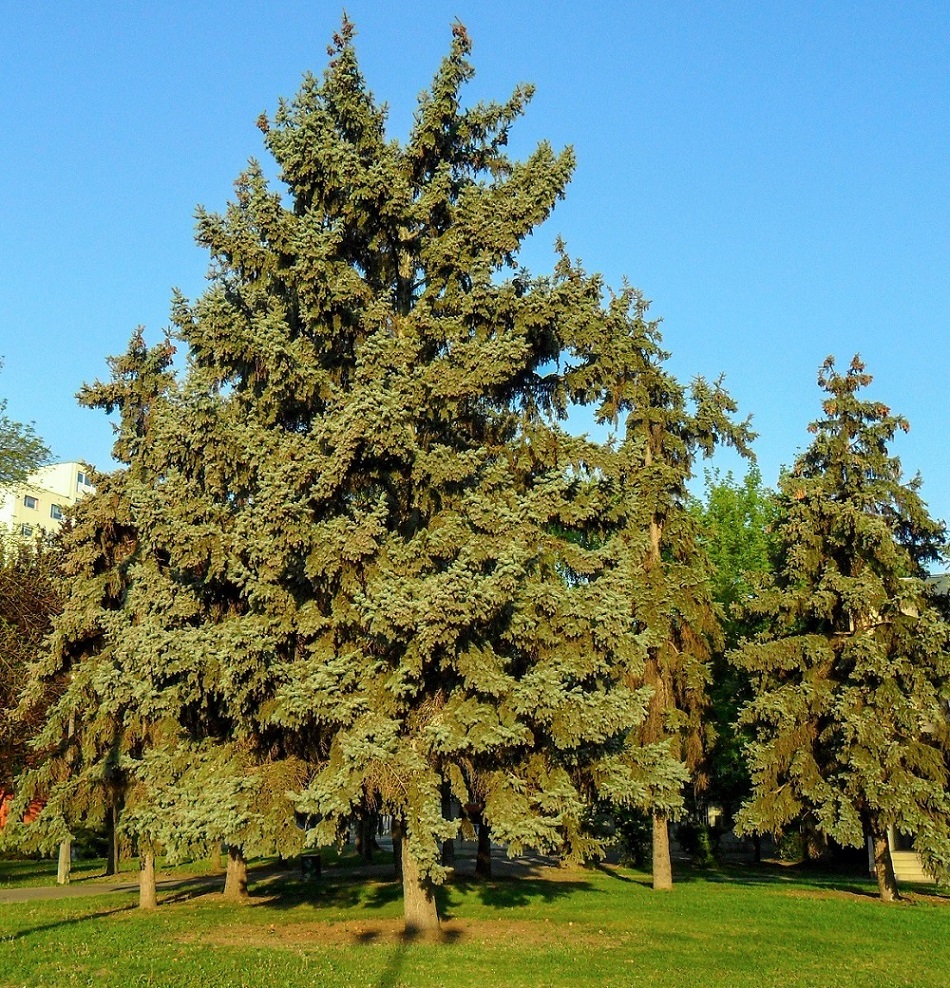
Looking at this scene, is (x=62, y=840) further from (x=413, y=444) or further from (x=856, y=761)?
(x=856, y=761)

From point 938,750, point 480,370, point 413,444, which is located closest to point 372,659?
point 413,444

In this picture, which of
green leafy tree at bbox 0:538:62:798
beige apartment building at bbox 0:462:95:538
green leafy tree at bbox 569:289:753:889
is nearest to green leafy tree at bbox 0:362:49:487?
green leafy tree at bbox 0:538:62:798

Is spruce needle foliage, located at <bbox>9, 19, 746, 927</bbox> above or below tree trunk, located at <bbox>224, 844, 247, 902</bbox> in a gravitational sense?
above

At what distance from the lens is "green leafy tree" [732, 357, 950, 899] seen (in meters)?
22.5

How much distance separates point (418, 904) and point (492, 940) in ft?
4.43

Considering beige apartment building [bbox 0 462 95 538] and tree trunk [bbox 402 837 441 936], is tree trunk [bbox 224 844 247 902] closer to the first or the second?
tree trunk [bbox 402 837 441 936]

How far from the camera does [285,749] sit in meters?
15.7

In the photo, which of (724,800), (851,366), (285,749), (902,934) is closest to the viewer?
(285,749)

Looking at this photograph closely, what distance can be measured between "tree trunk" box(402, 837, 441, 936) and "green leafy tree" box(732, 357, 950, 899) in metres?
11.3

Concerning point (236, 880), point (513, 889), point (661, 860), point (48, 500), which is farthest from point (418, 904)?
point (48, 500)

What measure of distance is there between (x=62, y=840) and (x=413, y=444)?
12.2 m

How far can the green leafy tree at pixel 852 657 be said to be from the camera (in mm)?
22547

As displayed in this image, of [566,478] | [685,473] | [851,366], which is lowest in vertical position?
[566,478]

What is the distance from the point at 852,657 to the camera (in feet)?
77.6
